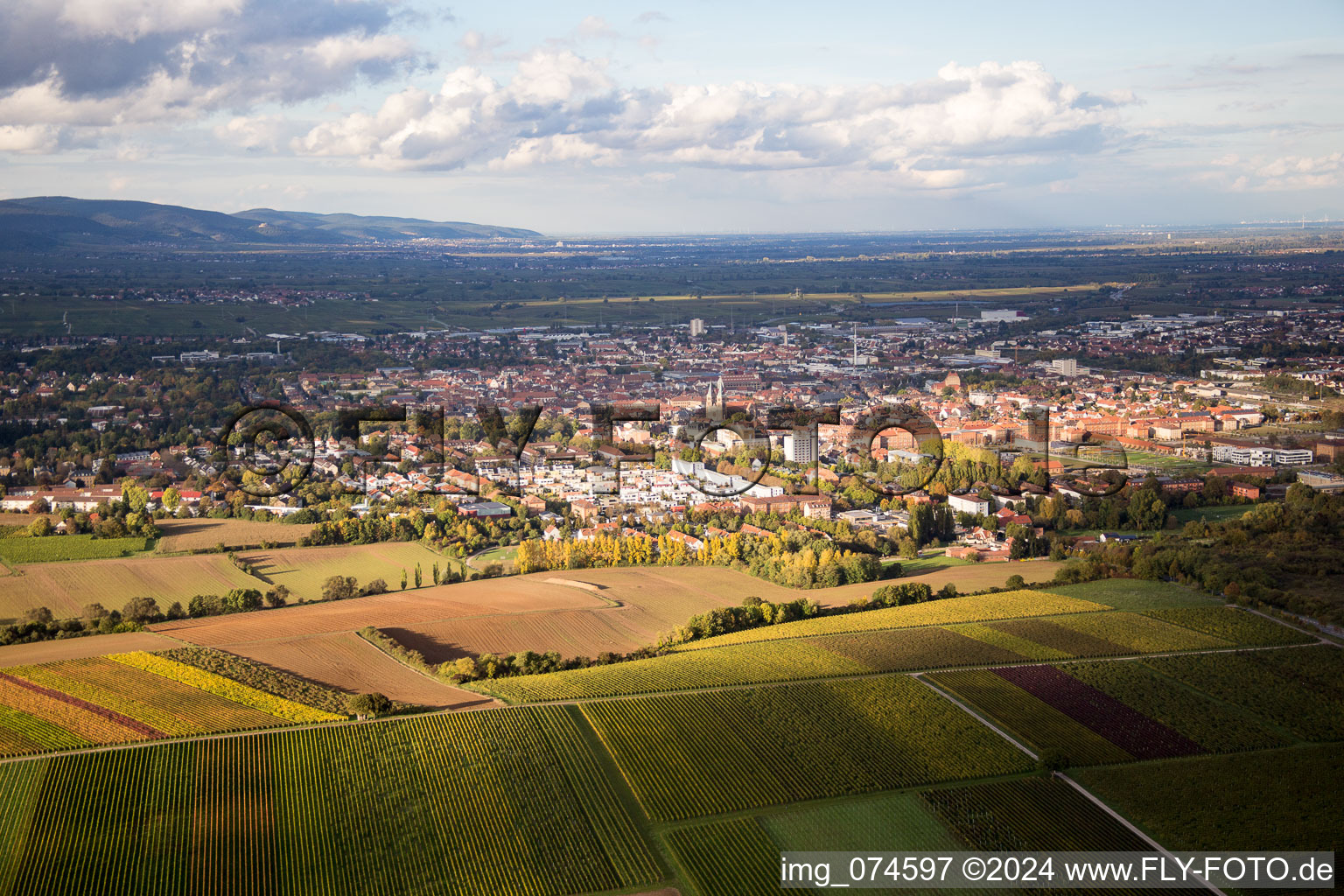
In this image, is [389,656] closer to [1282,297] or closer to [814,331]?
[814,331]

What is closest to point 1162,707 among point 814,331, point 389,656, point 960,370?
point 389,656

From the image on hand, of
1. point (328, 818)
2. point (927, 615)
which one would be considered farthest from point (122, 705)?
point (927, 615)

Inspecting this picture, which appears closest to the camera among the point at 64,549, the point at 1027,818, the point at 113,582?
Answer: the point at 1027,818

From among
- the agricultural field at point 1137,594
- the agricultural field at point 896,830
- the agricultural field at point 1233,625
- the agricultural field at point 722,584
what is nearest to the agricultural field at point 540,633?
the agricultural field at point 722,584

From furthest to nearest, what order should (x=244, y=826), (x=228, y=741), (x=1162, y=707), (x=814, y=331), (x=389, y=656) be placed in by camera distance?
(x=814, y=331) → (x=389, y=656) → (x=1162, y=707) → (x=228, y=741) → (x=244, y=826)

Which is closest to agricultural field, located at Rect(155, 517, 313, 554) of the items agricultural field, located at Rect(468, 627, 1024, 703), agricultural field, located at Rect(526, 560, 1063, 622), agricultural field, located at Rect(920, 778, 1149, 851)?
agricultural field, located at Rect(526, 560, 1063, 622)

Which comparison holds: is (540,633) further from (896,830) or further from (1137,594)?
(1137,594)

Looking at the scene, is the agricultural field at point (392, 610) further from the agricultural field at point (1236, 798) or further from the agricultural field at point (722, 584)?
the agricultural field at point (1236, 798)
